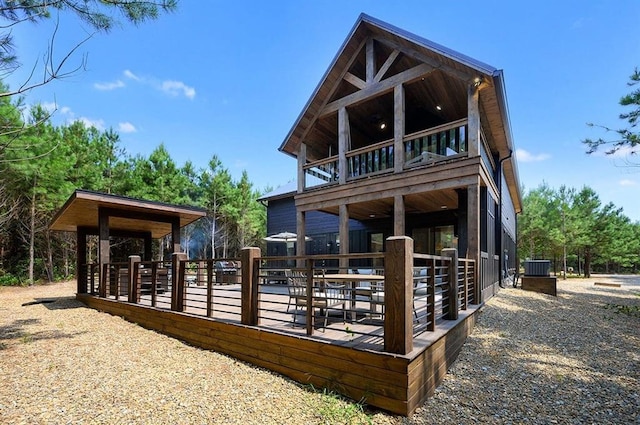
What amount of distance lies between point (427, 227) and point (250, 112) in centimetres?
2305

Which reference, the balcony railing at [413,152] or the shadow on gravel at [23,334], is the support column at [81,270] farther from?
the balcony railing at [413,152]

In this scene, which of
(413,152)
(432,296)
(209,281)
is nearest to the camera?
(432,296)

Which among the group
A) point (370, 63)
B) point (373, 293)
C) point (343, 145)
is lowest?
point (373, 293)

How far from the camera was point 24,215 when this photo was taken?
14.9 m

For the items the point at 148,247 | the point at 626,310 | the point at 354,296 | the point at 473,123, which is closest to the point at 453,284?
the point at 354,296

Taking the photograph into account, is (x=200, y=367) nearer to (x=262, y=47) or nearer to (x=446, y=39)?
(x=446, y=39)

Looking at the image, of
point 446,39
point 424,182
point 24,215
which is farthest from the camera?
point 24,215

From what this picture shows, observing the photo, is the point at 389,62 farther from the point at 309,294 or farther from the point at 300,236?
the point at 309,294

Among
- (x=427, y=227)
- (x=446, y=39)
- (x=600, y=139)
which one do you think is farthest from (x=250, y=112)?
(x=600, y=139)

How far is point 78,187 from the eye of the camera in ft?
52.0

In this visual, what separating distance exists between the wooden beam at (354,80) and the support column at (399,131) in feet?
3.57

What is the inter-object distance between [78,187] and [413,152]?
16.5 meters

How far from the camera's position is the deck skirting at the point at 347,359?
116 inches

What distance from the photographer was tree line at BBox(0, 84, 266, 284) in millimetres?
13555
